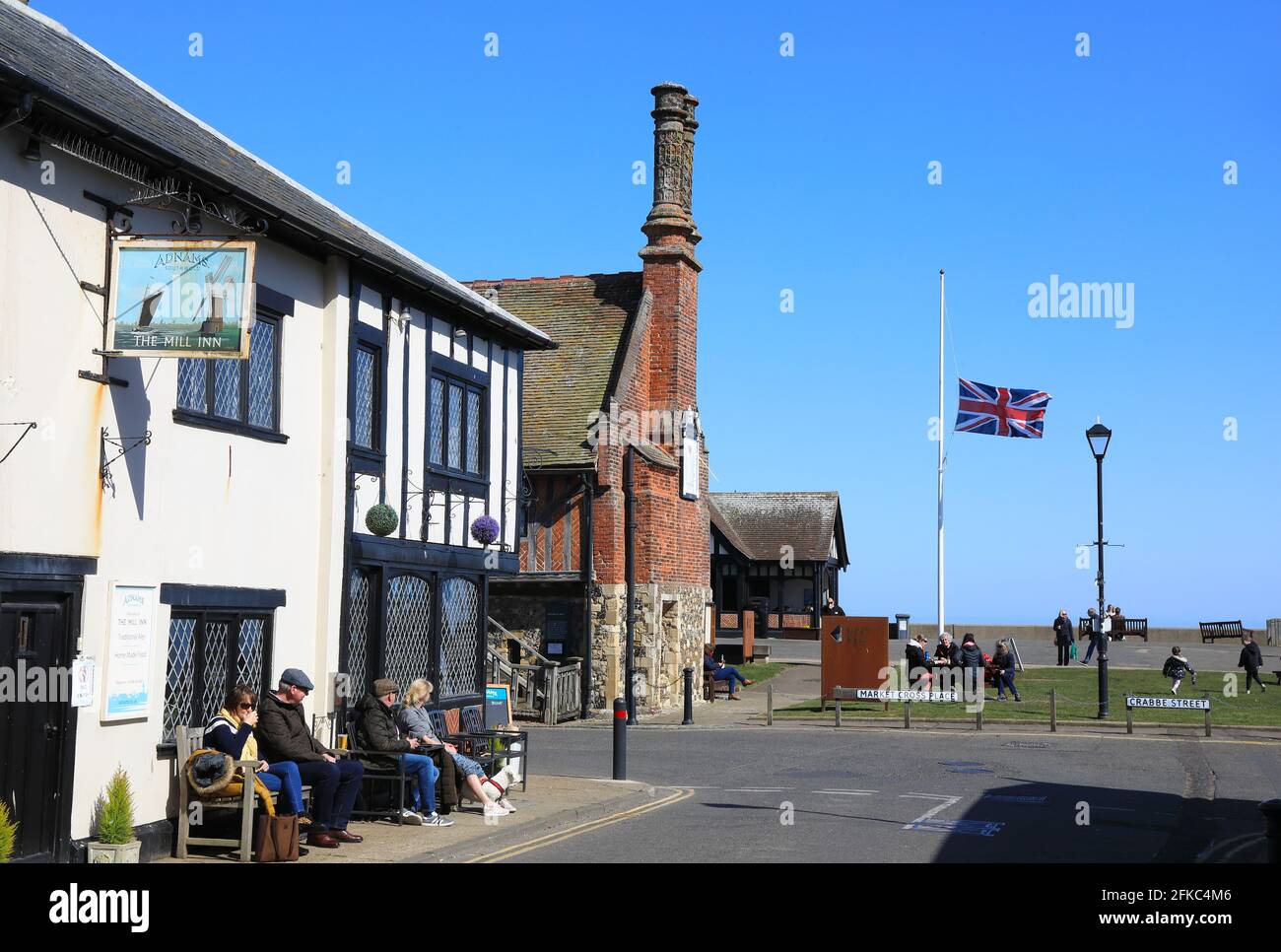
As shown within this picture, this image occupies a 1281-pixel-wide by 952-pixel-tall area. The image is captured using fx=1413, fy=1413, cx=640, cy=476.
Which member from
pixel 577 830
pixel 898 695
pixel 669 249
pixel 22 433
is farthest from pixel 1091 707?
pixel 22 433

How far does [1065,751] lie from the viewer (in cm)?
2239

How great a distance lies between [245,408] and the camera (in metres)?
13.6

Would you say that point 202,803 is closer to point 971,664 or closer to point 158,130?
point 158,130

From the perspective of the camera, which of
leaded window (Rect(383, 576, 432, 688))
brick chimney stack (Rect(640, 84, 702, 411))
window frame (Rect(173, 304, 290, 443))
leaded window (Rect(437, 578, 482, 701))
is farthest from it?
brick chimney stack (Rect(640, 84, 702, 411))

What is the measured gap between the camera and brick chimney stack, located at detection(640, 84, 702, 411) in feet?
109

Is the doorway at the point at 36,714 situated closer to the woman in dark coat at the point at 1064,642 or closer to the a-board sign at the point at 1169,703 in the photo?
the a-board sign at the point at 1169,703

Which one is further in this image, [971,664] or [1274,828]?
[971,664]

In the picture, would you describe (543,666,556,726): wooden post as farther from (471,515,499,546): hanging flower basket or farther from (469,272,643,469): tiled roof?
(471,515,499,546): hanging flower basket

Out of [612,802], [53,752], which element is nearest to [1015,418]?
[612,802]

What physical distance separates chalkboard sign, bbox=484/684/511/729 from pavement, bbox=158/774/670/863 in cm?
167

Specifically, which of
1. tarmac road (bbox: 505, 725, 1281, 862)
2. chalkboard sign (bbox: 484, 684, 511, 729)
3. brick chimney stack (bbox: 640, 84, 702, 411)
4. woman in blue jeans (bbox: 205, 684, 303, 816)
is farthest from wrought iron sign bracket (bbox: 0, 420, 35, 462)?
brick chimney stack (bbox: 640, 84, 702, 411)

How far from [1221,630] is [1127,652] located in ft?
30.8

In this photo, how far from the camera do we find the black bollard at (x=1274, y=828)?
27.4ft

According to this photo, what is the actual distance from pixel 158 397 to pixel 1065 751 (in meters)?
15.8
